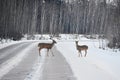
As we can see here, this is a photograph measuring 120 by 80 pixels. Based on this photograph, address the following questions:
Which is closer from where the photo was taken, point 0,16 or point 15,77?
point 15,77

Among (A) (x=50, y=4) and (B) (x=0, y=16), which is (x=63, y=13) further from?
(B) (x=0, y=16)

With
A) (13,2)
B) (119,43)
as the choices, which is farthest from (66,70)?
(13,2)

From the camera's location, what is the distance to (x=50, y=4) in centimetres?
8344

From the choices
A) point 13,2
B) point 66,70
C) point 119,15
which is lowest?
point 66,70

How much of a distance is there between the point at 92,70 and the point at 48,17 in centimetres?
6642

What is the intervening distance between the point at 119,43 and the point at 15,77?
1580cm

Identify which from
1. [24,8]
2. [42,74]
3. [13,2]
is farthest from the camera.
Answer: [24,8]

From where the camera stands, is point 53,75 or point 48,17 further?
point 48,17

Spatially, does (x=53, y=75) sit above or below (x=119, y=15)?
below

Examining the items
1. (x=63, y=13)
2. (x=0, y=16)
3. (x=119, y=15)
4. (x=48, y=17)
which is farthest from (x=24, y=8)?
(x=119, y=15)

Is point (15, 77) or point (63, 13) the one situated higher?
point (63, 13)

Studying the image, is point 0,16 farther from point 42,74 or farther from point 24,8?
point 42,74

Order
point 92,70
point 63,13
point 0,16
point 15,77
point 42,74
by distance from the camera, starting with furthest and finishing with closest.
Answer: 1. point 63,13
2. point 0,16
3. point 92,70
4. point 42,74
5. point 15,77

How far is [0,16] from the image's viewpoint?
1949 inches
